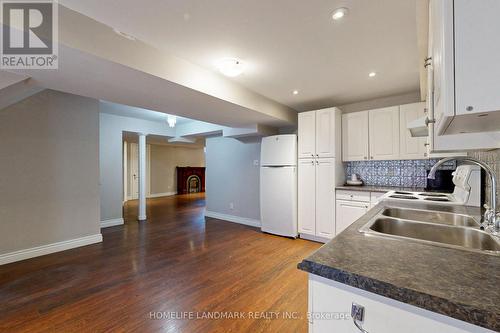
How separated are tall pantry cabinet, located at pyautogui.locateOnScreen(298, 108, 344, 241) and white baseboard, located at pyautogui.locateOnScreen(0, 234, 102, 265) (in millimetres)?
3475

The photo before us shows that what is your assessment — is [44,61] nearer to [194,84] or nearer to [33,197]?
[194,84]

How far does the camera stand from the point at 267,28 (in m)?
1.76

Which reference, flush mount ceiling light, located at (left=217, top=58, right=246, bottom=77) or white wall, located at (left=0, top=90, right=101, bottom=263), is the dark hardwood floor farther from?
flush mount ceiling light, located at (left=217, top=58, right=246, bottom=77)

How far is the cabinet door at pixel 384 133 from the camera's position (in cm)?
314

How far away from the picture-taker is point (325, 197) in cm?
345

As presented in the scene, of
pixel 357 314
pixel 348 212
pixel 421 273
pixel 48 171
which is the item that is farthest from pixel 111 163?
pixel 421 273

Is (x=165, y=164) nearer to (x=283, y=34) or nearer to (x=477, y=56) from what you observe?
(x=283, y=34)

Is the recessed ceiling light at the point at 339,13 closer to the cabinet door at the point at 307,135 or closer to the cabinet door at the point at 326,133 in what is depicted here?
the cabinet door at the point at 326,133

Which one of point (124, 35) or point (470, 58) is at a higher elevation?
point (124, 35)

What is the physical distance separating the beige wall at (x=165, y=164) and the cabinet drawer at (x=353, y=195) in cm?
768

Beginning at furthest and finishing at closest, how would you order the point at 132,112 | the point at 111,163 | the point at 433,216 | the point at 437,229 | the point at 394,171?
the point at 111,163, the point at 132,112, the point at 394,171, the point at 433,216, the point at 437,229

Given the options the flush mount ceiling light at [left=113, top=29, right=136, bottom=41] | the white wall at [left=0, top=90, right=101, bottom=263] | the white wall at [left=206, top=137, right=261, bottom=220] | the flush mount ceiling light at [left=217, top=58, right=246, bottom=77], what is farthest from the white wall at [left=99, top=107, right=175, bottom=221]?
the flush mount ceiling light at [left=217, top=58, right=246, bottom=77]

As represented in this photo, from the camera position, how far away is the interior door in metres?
3.41

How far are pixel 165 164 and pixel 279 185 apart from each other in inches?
269
